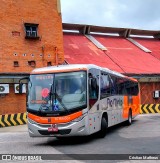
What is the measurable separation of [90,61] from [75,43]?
502 centimetres

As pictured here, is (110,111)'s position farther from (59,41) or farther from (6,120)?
(59,41)

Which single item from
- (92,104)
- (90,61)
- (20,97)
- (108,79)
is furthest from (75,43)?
(92,104)

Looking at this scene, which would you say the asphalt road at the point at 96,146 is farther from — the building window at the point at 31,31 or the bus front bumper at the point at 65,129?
the building window at the point at 31,31

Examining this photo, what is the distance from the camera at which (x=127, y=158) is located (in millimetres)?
9945

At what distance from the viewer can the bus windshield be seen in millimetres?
13164

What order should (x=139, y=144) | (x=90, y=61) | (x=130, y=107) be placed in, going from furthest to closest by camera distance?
(x=90, y=61), (x=130, y=107), (x=139, y=144)

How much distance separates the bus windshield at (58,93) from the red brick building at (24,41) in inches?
539

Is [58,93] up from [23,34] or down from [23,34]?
down

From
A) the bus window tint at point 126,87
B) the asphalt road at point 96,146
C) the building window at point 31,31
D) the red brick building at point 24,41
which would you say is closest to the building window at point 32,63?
the red brick building at point 24,41

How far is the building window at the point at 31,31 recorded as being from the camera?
29.8m

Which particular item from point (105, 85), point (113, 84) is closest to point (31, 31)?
point (113, 84)

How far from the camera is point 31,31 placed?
30.2 meters

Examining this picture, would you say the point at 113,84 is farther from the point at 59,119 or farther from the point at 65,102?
the point at 59,119

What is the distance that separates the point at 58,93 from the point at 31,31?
697 inches
